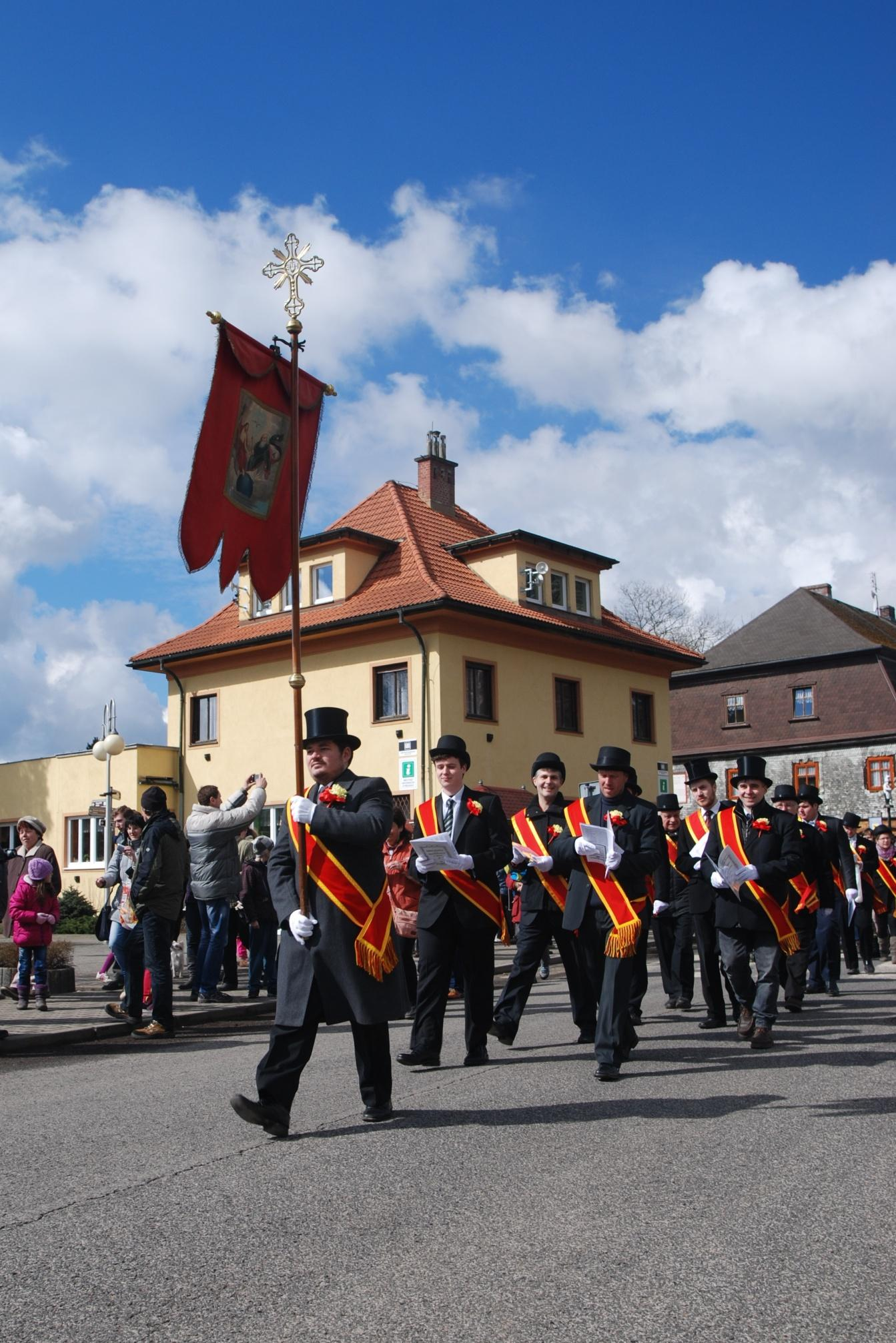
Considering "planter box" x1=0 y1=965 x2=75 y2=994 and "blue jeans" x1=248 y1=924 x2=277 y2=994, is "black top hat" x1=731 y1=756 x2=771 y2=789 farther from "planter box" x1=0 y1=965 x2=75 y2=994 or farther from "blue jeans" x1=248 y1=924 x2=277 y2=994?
"planter box" x1=0 y1=965 x2=75 y2=994

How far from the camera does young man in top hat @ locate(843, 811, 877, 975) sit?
56.0 ft

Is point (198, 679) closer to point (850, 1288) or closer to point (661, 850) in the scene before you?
point (661, 850)

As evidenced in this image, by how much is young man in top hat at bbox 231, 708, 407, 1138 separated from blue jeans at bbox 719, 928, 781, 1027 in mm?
3547

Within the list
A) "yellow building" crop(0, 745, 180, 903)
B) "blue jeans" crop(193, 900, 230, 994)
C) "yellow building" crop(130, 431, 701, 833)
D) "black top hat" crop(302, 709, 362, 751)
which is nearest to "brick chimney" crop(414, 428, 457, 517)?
"yellow building" crop(130, 431, 701, 833)

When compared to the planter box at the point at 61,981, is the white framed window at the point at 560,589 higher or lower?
higher

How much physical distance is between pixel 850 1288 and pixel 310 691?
31009 millimetres

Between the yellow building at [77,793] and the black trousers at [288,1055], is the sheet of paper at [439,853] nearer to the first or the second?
the black trousers at [288,1055]

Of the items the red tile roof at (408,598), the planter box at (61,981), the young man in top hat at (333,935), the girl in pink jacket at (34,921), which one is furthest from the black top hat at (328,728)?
the red tile roof at (408,598)

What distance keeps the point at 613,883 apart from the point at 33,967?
654 cm

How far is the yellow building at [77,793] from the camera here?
36125 mm

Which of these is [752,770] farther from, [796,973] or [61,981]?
[61,981]

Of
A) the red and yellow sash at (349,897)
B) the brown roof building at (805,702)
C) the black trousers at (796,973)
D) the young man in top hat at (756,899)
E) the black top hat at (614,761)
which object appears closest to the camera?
the red and yellow sash at (349,897)

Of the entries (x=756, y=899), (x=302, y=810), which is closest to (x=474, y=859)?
(x=756, y=899)

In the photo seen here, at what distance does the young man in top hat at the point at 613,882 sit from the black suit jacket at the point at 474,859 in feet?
1.29
